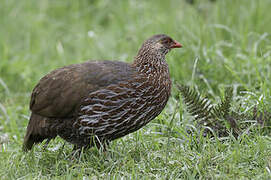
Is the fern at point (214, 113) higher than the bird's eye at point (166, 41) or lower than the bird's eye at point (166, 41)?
lower

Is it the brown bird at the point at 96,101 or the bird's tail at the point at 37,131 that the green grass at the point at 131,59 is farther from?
the brown bird at the point at 96,101

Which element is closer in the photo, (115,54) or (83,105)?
(83,105)

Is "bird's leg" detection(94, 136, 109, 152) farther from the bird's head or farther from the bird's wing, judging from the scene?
the bird's head

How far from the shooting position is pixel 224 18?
7.43m

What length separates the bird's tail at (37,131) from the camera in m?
4.69

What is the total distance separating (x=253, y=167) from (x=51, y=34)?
5.82 metres

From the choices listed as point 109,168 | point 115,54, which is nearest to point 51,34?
point 115,54

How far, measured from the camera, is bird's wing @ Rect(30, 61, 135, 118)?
456cm

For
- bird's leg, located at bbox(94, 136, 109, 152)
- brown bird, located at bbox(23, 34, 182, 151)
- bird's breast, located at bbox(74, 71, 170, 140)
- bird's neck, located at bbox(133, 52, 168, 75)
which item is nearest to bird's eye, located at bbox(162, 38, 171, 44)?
bird's neck, located at bbox(133, 52, 168, 75)

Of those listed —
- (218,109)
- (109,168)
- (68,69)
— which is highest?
(68,69)

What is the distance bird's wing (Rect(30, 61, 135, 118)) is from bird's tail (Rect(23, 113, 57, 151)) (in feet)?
0.25

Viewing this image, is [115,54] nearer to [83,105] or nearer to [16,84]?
[16,84]

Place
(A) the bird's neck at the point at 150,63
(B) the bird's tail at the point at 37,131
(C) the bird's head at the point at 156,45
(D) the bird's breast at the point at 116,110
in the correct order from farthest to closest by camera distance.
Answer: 1. (C) the bird's head at the point at 156,45
2. (A) the bird's neck at the point at 150,63
3. (B) the bird's tail at the point at 37,131
4. (D) the bird's breast at the point at 116,110

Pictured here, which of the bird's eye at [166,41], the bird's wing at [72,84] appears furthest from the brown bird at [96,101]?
the bird's eye at [166,41]
